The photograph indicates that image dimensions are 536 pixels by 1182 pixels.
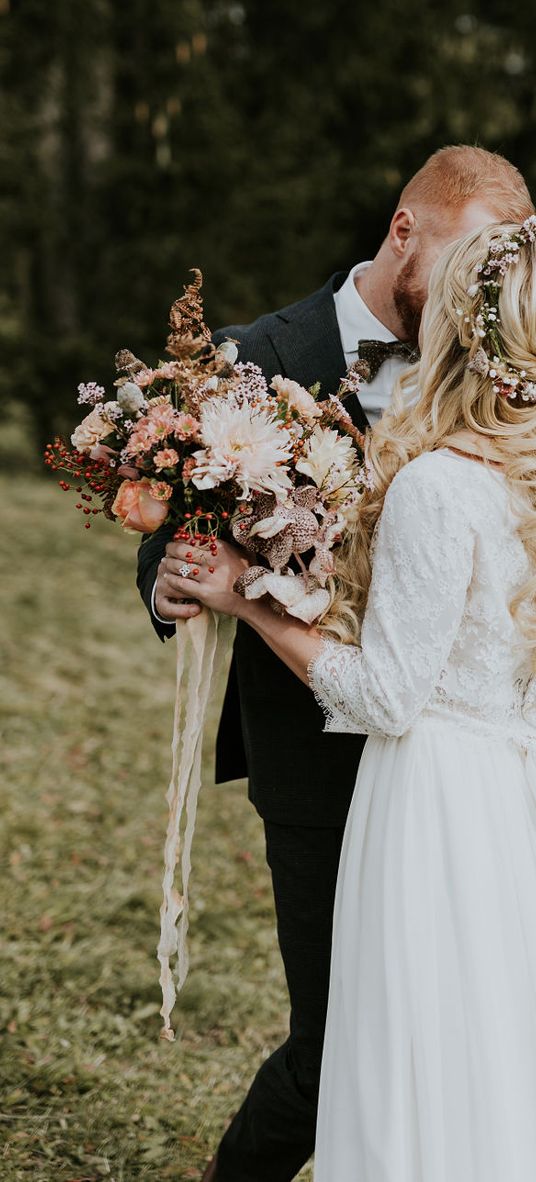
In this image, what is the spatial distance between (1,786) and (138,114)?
30.1ft

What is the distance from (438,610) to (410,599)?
5 centimetres

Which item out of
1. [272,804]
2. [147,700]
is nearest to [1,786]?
[147,700]

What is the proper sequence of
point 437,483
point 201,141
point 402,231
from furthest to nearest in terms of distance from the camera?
point 201,141 < point 402,231 < point 437,483

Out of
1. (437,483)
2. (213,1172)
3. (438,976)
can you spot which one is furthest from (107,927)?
(437,483)

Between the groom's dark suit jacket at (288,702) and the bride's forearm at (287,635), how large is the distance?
380 mm

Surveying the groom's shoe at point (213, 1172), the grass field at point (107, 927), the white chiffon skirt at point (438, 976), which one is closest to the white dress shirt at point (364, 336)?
the white chiffon skirt at point (438, 976)

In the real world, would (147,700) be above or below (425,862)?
above

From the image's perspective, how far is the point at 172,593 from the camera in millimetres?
2471

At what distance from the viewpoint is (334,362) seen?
9.57 ft

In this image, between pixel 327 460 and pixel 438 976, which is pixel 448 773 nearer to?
pixel 438 976

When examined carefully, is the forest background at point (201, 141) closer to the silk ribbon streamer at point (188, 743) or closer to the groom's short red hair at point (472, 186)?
the groom's short red hair at point (472, 186)

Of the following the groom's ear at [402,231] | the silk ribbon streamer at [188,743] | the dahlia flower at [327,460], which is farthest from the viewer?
the groom's ear at [402,231]

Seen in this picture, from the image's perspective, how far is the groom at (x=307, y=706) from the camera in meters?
2.70

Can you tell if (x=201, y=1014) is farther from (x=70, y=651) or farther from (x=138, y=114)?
(x=138, y=114)
